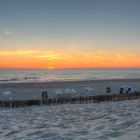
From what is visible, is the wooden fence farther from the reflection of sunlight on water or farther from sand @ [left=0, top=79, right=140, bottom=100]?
the reflection of sunlight on water

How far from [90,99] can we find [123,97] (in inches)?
110

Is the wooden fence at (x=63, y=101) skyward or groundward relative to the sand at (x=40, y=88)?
skyward

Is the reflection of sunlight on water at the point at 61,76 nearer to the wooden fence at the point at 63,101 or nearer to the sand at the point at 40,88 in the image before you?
the sand at the point at 40,88

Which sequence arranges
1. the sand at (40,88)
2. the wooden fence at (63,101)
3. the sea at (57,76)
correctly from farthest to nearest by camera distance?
the sea at (57,76), the sand at (40,88), the wooden fence at (63,101)

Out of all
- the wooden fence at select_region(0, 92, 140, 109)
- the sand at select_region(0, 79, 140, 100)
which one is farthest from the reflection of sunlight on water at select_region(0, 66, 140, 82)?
the wooden fence at select_region(0, 92, 140, 109)

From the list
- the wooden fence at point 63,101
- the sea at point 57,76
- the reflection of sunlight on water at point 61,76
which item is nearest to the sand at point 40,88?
the wooden fence at point 63,101

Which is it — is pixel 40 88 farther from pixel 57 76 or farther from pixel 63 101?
pixel 57 76

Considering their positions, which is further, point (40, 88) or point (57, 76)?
point (57, 76)

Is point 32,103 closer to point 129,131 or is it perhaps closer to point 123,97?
point 123,97

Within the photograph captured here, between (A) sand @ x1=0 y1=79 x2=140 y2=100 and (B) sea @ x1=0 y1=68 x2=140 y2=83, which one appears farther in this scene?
(B) sea @ x1=0 y1=68 x2=140 y2=83

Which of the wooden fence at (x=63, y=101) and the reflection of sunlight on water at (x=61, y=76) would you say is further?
the reflection of sunlight on water at (x=61, y=76)

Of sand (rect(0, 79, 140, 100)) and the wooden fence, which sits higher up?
the wooden fence

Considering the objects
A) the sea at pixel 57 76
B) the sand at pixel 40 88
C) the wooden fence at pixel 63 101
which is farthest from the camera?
the sea at pixel 57 76

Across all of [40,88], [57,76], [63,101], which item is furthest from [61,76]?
[63,101]
